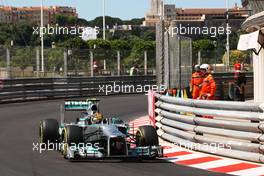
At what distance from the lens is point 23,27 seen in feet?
235

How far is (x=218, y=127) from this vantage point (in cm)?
1107

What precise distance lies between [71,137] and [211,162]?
7.79ft

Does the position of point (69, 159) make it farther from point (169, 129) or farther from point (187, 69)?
point (187, 69)

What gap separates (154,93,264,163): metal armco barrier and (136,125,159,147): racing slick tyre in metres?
1.07

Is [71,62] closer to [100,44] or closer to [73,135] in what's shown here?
[73,135]

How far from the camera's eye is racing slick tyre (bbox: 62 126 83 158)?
1047cm

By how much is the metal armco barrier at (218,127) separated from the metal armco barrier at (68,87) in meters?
15.0

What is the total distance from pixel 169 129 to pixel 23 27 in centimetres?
6059

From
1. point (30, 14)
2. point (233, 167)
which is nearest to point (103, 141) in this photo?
point (233, 167)

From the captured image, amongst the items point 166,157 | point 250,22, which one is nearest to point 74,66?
point 250,22

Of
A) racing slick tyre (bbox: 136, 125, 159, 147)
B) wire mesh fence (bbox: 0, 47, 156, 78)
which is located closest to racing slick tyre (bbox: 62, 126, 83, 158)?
racing slick tyre (bbox: 136, 125, 159, 147)

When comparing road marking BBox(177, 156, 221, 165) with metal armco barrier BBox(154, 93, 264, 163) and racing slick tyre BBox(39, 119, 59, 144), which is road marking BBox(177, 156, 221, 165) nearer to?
metal armco barrier BBox(154, 93, 264, 163)

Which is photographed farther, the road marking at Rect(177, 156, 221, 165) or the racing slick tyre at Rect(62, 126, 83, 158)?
the racing slick tyre at Rect(62, 126, 83, 158)

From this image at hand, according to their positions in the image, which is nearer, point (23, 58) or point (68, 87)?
point (23, 58)
